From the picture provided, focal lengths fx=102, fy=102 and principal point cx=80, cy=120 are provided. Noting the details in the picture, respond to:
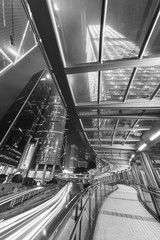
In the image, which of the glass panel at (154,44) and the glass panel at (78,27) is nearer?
the glass panel at (78,27)

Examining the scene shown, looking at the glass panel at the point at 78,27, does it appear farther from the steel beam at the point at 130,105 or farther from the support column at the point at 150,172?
the support column at the point at 150,172

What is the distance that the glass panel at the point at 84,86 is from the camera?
3.58 m

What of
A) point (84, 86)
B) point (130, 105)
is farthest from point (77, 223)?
point (130, 105)

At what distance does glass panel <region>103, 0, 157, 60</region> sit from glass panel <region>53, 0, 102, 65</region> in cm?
29

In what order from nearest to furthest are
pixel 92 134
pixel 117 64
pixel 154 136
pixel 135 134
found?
1. pixel 117 64
2. pixel 154 136
3. pixel 135 134
4. pixel 92 134

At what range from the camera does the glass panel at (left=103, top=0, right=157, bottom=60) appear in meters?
2.06

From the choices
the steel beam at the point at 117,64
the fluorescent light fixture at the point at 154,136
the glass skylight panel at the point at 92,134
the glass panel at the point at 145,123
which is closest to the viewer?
the steel beam at the point at 117,64

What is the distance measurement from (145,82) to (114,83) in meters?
1.06

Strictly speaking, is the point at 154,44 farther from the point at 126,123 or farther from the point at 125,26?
the point at 126,123

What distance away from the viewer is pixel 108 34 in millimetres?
2535

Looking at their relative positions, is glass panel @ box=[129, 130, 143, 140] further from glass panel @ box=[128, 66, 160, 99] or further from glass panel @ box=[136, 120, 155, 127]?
glass panel @ box=[128, 66, 160, 99]

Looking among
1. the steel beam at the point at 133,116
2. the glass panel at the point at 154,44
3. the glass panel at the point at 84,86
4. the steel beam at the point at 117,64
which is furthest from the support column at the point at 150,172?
the glass panel at the point at 154,44

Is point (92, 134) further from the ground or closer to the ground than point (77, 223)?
further from the ground

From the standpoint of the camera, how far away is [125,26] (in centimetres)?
243
